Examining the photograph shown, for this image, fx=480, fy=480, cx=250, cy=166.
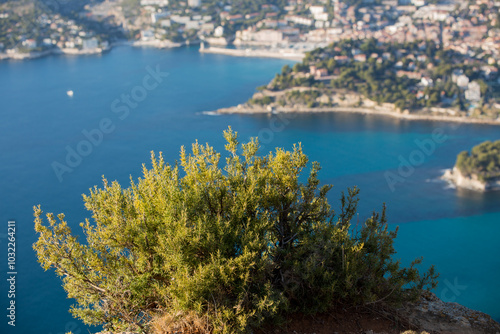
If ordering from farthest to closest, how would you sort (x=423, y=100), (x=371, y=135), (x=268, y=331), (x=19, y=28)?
(x=19, y=28) < (x=423, y=100) < (x=371, y=135) < (x=268, y=331)

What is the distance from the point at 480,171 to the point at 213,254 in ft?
59.8

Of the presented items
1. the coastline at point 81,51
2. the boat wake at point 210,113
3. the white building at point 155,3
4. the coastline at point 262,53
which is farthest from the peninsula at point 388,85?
the white building at point 155,3

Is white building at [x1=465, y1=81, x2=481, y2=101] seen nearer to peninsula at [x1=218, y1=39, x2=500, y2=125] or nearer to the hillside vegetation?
peninsula at [x1=218, y1=39, x2=500, y2=125]

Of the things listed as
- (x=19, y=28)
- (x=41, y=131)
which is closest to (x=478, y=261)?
(x=41, y=131)

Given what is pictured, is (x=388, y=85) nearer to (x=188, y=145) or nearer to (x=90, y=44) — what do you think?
(x=188, y=145)

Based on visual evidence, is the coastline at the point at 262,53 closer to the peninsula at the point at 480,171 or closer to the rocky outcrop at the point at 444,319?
the peninsula at the point at 480,171

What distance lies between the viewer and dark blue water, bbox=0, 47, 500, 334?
541 inches

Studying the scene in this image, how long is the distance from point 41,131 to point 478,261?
20660 millimetres

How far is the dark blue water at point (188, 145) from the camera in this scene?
13.8 metres

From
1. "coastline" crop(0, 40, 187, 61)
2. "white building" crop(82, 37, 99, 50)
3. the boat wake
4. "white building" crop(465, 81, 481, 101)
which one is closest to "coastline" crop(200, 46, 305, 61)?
"coastline" crop(0, 40, 187, 61)

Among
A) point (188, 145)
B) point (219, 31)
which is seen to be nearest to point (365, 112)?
point (188, 145)

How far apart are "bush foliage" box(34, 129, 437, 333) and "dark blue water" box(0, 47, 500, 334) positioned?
7.50 m

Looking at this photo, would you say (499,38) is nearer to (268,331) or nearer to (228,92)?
(228,92)

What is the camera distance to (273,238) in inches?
151
